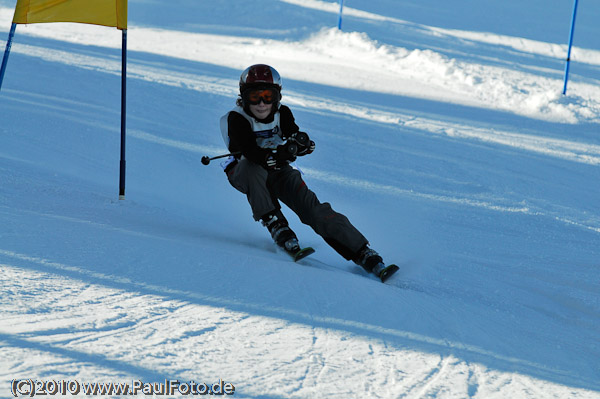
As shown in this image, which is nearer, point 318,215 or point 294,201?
point 318,215

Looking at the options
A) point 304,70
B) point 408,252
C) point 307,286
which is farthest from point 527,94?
point 307,286

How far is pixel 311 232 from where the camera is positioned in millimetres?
5367

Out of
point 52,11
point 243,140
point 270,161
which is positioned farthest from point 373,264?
point 52,11

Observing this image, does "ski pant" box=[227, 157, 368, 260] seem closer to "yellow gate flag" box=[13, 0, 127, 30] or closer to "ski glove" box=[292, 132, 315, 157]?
"ski glove" box=[292, 132, 315, 157]

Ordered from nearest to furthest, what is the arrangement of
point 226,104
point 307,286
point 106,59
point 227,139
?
point 307,286, point 227,139, point 226,104, point 106,59

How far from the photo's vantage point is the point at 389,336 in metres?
2.87

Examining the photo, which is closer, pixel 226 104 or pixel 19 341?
pixel 19 341

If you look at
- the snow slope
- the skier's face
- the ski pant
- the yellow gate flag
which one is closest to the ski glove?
the ski pant

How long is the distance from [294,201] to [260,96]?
0.77 meters

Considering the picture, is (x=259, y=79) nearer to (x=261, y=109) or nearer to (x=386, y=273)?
(x=261, y=109)

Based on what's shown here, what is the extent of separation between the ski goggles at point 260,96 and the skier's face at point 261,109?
0.09 ft

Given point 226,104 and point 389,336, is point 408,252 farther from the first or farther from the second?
point 226,104

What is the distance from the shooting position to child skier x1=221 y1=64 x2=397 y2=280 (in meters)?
4.27

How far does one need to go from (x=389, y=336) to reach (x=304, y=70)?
9.56m
